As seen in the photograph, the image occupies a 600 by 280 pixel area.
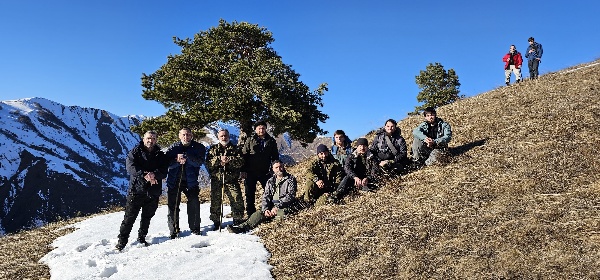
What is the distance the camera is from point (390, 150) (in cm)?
979

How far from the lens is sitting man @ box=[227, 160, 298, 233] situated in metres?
8.83

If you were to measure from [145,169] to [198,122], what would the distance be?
12853 millimetres

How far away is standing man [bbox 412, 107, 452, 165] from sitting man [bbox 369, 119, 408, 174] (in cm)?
60

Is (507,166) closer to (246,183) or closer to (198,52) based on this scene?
(246,183)

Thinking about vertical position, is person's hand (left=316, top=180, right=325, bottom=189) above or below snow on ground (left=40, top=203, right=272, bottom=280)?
above

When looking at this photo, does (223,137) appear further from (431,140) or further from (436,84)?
(436,84)

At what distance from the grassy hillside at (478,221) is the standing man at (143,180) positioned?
2.44 metres

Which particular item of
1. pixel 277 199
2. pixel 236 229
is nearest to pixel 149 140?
pixel 236 229

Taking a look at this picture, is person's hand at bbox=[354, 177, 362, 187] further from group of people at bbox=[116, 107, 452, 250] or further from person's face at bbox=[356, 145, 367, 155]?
person's face at bbox=[356, 145, 367, 155]

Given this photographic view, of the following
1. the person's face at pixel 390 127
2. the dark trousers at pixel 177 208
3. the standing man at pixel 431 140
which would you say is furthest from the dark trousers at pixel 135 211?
the standing man at pixel 431 140

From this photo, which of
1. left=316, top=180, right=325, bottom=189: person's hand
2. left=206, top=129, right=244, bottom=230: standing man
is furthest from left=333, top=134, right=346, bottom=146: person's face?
left=206, top=129, right=244, bottom=230: standing man

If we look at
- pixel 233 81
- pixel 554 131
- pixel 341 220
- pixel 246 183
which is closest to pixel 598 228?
pixel 341 220

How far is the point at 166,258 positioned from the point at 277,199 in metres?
2.86

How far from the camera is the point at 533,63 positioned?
60.4 feet
